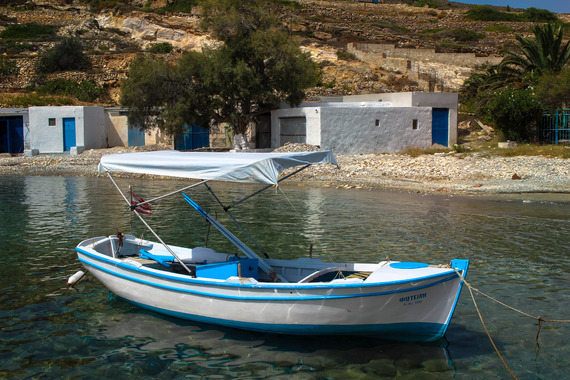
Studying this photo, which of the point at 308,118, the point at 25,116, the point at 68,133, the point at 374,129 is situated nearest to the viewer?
the point at 308,118

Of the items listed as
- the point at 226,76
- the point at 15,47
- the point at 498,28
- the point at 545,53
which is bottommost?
the point at 226,76

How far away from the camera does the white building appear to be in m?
29.0

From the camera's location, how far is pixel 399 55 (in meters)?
53.0

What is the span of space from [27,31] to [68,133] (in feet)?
113

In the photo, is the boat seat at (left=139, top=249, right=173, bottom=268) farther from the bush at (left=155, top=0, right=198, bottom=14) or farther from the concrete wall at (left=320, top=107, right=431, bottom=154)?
the bush at (left=155, top=0, right=198, bottom=14)

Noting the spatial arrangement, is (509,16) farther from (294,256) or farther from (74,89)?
(294,256)

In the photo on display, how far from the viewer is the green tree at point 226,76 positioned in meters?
30.0

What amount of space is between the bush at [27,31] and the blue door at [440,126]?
46.6 meters

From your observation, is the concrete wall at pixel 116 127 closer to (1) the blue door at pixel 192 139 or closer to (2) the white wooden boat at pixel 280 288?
(1) the blue door at pixel 192 139

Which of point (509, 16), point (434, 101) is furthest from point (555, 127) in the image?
point (509, 16)

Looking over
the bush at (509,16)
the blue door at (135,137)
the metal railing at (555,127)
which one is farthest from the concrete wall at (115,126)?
the bush at (509,16)

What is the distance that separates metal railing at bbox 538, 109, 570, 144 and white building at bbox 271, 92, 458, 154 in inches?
190

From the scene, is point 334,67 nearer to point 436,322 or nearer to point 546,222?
point 546,222

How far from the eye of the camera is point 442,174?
75.0 ft
